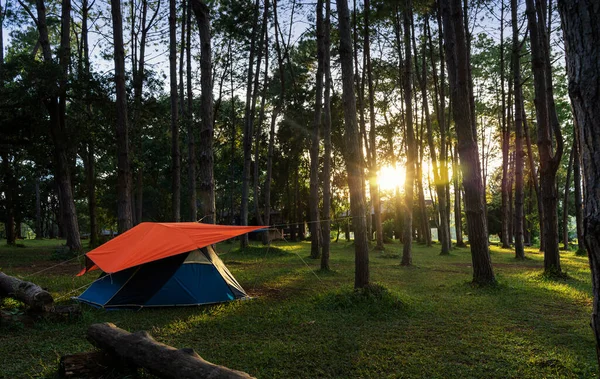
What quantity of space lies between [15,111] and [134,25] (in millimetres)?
8336

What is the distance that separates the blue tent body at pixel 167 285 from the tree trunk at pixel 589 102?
7.32 m

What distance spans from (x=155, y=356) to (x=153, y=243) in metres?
4.47

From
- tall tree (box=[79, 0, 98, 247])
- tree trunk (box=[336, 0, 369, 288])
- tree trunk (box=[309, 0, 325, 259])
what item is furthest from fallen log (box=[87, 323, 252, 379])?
tall tree (box=[79, 0, 98, 247])

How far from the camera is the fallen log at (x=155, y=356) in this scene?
3.60m

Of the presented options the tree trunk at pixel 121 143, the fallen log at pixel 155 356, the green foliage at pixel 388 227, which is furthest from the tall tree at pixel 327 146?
the green foliage at pixel 388 227

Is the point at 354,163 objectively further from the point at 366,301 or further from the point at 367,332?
the point at 367,332

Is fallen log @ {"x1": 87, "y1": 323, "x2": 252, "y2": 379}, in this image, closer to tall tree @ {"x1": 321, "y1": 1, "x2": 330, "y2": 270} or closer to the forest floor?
the forest floor

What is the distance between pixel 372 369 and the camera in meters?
4.82

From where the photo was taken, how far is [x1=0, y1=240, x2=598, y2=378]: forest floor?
4863 millimetres

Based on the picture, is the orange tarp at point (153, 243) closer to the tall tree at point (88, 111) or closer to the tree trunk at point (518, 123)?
the tall tree at point (88, 111)

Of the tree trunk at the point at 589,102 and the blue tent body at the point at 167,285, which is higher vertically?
the tree trunk at the point at 589,102

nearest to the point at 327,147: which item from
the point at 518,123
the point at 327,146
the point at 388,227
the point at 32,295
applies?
the point at 327,146

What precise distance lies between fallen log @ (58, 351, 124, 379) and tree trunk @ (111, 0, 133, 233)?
787cm

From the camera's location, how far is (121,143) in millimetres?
12391
